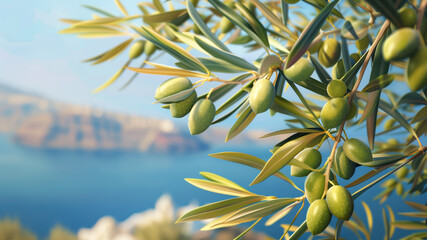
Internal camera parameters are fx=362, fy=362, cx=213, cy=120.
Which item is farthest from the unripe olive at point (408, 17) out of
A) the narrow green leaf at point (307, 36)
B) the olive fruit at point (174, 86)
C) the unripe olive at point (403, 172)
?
the unripe olive at point (403, 172)

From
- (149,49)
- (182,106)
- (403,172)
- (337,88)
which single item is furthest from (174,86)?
(403,172)

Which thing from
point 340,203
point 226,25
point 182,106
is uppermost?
point 226,25

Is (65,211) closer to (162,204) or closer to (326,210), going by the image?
(162,204)

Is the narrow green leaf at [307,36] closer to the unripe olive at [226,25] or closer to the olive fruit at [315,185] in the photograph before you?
the olive fruit at [315,185]

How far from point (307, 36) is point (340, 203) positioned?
118 mm

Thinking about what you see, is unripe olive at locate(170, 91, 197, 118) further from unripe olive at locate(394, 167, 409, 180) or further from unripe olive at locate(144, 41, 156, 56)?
unripe olive at locate(394, 167, 409, 180)

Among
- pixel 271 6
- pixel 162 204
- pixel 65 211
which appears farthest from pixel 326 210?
pixel 65 211

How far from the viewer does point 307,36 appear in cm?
23

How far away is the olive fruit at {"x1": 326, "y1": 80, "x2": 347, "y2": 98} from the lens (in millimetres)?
269

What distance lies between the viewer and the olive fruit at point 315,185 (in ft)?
0.91

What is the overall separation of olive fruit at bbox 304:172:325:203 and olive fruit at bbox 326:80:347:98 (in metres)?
0.06

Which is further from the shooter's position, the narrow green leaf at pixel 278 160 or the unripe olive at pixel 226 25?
the unripe olive at pixel 226 25

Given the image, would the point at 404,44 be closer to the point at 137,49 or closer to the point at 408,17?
the point at 408,17

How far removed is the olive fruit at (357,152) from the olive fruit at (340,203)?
0.11 ft
